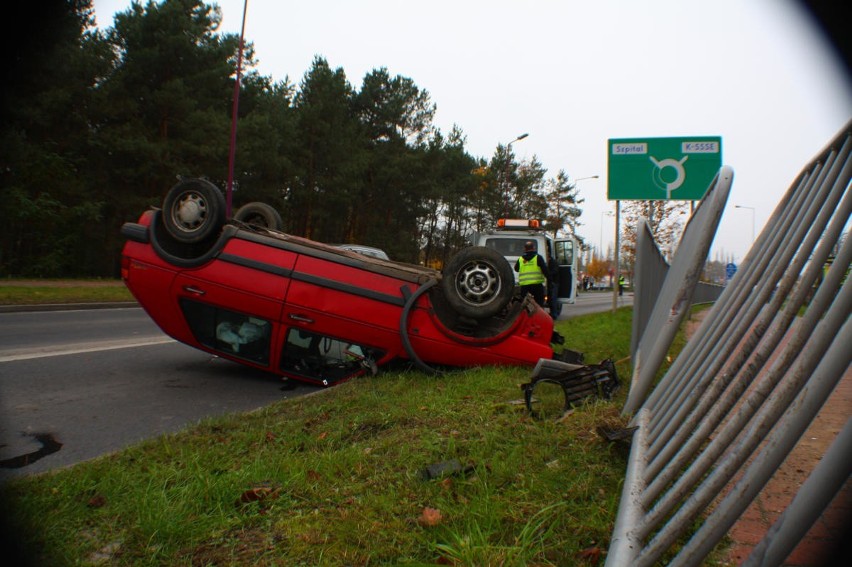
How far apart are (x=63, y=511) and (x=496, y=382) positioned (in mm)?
3361

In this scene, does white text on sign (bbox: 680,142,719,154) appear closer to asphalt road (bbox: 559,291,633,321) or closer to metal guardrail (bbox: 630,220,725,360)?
asphalt road (bbox: 559,291,633,321)

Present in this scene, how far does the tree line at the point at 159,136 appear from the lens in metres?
19.4

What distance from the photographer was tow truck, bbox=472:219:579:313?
15.5 m

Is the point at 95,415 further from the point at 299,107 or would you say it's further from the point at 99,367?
the point at 299,107

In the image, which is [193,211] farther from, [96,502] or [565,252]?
[565,252]

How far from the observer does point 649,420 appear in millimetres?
2672

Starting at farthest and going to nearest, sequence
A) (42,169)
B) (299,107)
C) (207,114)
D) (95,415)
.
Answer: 1. (299,107)
2. (207,114)
3. (42,169)
4. (95,415)

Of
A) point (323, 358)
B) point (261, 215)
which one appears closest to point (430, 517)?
point (323, 358)

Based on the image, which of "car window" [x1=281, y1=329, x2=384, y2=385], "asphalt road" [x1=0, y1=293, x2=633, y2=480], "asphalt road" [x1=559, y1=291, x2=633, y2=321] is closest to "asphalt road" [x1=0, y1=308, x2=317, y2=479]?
"asphalt road" [x1=0, y1=293, x2=633, y2=480]

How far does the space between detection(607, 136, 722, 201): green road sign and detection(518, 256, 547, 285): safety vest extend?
3219 millimetres

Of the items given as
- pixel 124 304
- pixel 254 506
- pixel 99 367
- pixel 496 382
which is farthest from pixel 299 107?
pixel 254 506

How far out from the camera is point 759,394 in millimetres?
1501

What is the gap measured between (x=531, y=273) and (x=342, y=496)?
857 cm

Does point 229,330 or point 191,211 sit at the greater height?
point 191,211
